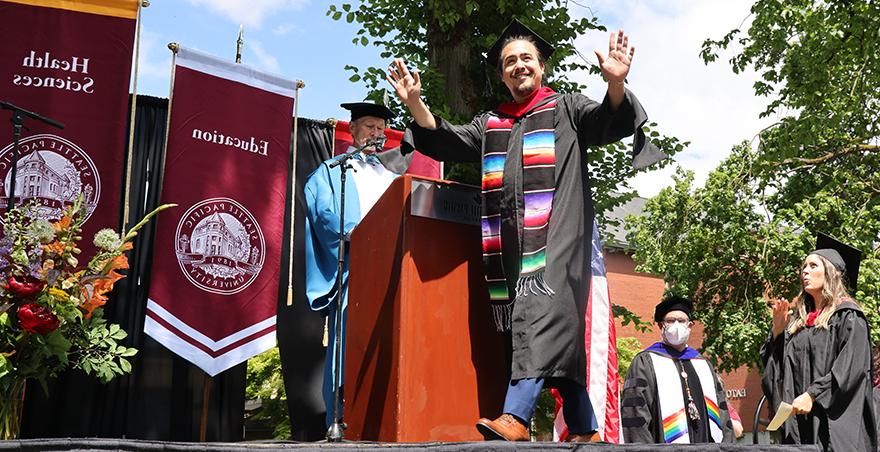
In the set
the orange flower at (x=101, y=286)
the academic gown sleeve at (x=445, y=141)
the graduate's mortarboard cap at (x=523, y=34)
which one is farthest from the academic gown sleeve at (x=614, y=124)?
the orange flower at (x=101, y=286)

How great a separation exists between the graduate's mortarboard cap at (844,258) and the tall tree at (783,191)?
25.1ft

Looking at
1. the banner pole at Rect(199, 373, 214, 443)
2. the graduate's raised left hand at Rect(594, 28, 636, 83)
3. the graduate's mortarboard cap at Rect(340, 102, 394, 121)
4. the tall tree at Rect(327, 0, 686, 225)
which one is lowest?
the banner pole at Rect(199, 373, 214, 443)

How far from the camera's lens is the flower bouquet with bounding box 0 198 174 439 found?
3795mm

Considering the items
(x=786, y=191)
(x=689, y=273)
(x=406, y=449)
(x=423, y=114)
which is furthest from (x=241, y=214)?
(x=786, y=191)

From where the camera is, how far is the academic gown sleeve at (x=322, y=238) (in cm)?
516

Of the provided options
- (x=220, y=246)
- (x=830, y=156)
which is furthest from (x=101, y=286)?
(x=830, y=156)

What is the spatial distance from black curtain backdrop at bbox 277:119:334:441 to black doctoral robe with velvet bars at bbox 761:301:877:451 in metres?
4.27

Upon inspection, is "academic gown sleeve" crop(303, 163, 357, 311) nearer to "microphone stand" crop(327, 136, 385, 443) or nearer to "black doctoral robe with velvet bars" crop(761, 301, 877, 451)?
"microphone stand" crop(327, 136, 385, 443)

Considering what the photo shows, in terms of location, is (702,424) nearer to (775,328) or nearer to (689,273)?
(775,328)

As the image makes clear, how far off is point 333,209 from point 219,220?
7.26 ft

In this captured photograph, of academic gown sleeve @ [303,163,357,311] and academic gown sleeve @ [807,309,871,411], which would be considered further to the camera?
academic gown sleeve @ [303,163,357,311]

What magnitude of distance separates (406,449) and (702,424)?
12.6 feet

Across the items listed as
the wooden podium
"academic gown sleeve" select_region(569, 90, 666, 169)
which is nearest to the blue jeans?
the wooden podium

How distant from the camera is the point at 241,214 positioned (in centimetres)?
728
